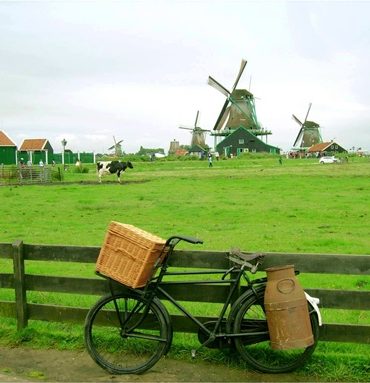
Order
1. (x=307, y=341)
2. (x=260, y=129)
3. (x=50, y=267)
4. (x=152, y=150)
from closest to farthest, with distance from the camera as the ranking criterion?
(x=307, y=341) → (x=50, y=267) → (x=260, y=129) → (x=152, y=150)

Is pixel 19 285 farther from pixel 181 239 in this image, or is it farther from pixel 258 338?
pixel 258 338

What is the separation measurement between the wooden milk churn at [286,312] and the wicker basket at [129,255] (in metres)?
1.13

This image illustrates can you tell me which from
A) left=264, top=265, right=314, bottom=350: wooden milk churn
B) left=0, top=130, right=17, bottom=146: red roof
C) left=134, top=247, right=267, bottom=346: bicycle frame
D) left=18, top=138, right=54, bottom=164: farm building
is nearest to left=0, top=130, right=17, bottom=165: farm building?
left=0, top=130, right=17, bottom=146: red roof

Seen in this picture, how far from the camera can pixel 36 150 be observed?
82062 mm

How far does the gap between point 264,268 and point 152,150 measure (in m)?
147

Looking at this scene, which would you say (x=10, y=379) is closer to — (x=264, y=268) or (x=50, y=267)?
(x=264, y=268)

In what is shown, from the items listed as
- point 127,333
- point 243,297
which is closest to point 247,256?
point 243,297

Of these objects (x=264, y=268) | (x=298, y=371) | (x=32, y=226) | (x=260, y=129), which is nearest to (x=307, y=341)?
(x=298, y=371)

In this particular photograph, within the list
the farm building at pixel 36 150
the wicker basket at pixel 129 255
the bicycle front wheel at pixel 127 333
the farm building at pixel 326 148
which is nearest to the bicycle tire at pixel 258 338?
the bicycle front wheel at pixel 127 333

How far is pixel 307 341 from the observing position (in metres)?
4.58

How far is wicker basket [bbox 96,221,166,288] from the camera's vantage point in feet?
15.7

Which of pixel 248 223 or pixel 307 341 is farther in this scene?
pixel 248 223

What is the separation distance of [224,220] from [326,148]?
98121mm

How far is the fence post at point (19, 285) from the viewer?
228 inches
